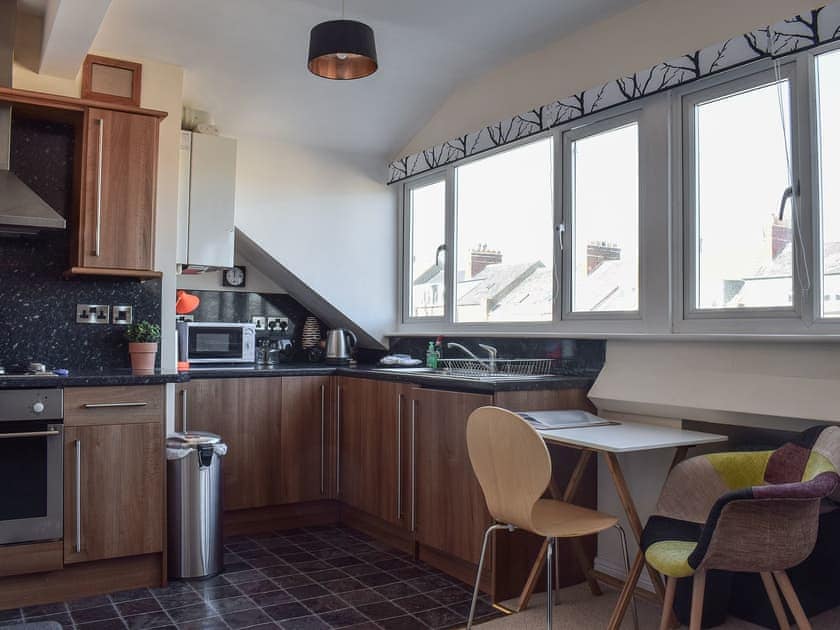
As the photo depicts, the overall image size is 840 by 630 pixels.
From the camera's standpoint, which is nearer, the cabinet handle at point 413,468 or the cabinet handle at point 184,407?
the cabinet handle at point 413,468

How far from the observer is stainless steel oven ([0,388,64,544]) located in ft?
9.28

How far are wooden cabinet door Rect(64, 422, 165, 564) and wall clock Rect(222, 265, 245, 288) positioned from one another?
1613 millimetres

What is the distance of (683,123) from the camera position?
2955mm

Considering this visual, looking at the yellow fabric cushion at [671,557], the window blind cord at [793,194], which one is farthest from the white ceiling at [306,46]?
Answer: the yellow fabric cushion at [671,557]

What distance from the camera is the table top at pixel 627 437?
2.34 m

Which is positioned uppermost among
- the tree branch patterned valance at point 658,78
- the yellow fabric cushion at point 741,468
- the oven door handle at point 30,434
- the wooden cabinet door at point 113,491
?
the tree branch patterned valance at point 658,78

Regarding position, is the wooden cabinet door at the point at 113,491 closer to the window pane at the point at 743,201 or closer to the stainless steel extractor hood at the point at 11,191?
the stainless steel extractor hood at the point at 11,191

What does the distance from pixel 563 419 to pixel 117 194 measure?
7.42 ft

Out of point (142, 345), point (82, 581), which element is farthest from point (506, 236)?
point (82, 581)

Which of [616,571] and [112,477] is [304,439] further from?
[616,571]

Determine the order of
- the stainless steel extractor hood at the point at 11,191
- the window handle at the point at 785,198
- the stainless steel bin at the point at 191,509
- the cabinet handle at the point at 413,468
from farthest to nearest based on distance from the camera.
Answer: the cabinet handle at the point at 413,468, the stainless steel bin at the point at 191,509, the stainless steel extractor hood at the point at 11,191, the window handle at the point at 785,198

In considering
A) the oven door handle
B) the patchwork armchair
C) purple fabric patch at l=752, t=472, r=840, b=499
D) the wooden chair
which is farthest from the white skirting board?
the oven door handle

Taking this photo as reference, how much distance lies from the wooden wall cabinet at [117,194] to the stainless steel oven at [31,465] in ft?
2.34

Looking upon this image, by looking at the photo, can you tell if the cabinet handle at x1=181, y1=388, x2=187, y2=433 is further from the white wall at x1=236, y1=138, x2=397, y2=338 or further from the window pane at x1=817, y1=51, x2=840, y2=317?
the window pane at x1=817, y1=51, x2=840, y2=317
